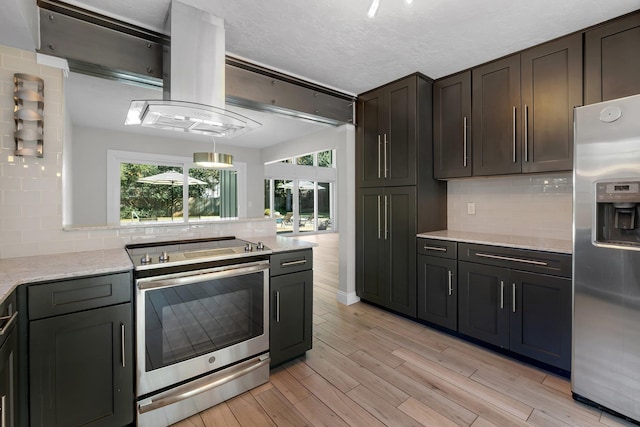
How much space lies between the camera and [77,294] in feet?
4.64

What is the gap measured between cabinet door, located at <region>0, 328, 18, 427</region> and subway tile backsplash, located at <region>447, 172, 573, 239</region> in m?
3.48

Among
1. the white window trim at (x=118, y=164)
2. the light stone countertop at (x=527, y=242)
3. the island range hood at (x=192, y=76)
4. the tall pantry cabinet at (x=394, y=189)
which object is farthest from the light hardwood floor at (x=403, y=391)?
the white window trim at (x=118, y=164)

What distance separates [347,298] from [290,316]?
1.42 m

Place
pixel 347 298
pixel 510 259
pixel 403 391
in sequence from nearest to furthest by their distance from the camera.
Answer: pixel 403 391, pixel 510 259, pixel 347 298

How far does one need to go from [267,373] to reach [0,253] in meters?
1.77

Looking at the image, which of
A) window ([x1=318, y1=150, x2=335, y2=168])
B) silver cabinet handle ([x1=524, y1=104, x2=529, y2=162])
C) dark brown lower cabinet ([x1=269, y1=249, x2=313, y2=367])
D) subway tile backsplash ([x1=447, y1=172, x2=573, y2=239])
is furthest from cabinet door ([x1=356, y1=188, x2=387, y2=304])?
window ([x1=318, y1=150, x2=335, y2=168])

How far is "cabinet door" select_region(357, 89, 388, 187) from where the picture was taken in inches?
128

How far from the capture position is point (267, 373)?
205 centimetres

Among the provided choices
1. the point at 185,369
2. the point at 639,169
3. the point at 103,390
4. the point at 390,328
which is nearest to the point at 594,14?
the point at 639,169

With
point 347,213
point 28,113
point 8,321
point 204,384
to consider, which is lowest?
point 204,384

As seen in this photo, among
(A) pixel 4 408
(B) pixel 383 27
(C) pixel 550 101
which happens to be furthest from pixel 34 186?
(C) pixel 550 101

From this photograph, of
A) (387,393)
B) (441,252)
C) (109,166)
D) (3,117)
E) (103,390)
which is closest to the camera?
(103,390)

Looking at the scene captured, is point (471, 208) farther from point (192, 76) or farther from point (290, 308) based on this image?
point (192, 76)

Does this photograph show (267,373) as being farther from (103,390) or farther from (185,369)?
(103,390)
